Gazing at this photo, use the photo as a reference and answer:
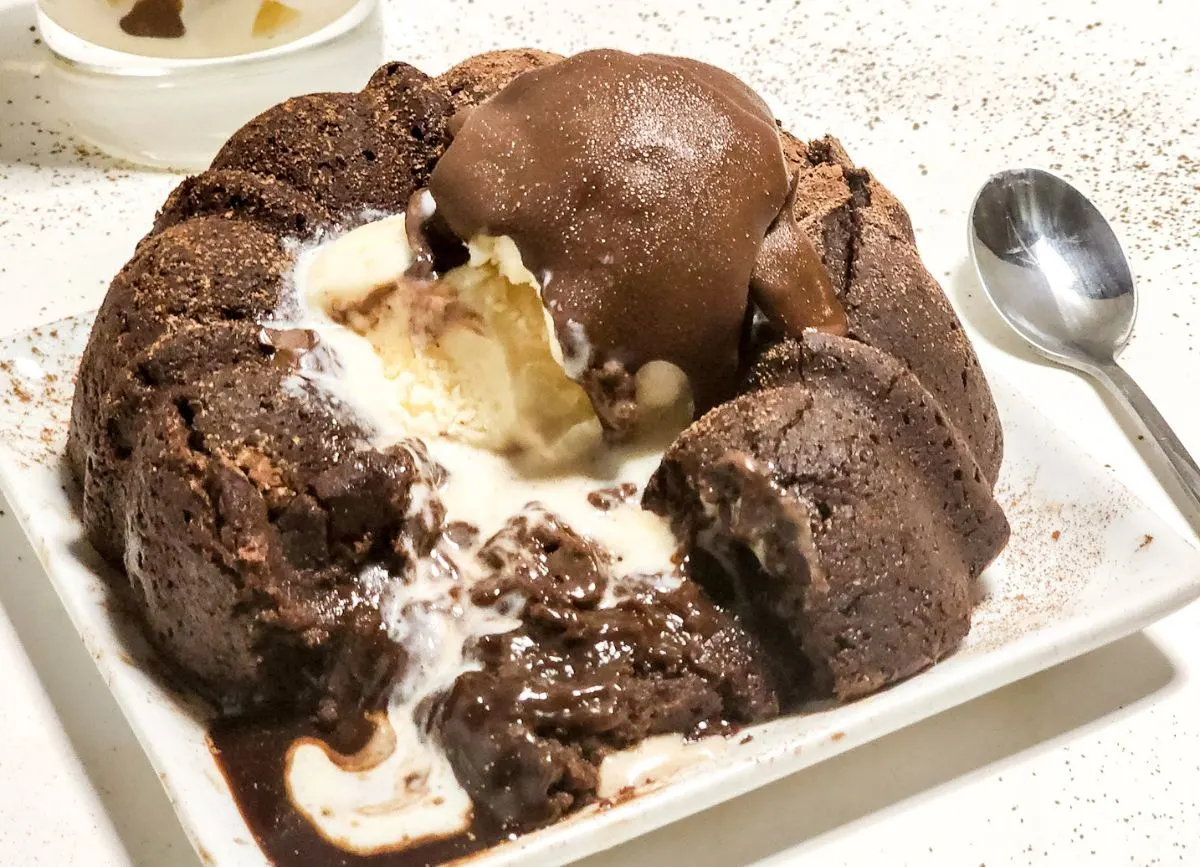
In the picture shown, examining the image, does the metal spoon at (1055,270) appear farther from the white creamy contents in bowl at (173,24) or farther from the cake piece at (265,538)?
the white creamy contents in bowl at (173,24)

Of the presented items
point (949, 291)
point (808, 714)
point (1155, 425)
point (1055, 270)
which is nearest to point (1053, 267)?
point (1055, 270)

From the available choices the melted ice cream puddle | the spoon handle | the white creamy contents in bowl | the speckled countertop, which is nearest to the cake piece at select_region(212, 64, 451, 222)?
the melted ice cream puddle

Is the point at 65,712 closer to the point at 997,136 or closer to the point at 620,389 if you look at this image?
the point at 620,389

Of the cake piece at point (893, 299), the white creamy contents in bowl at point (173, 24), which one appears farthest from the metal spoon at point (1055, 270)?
the white creamy contents in bowl at point (173, 24)

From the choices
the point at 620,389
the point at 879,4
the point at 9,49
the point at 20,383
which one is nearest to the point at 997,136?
the point at 879,4

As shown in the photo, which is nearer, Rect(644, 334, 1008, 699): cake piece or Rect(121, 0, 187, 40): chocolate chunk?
Rect(644, 334, 1008, 699): cake piece

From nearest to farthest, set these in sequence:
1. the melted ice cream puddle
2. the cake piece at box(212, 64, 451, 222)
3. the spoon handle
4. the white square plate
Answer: the white square plate
the melted ice cream puddle
the cake piece at box(212, 64, 451, 222)
the spoon handle

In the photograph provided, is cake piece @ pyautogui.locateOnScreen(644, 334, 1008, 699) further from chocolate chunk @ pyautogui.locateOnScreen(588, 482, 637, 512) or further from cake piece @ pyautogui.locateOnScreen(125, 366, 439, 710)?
cake piece @ pyautogui.locateOnScreen(125, 366, 439, 710)
